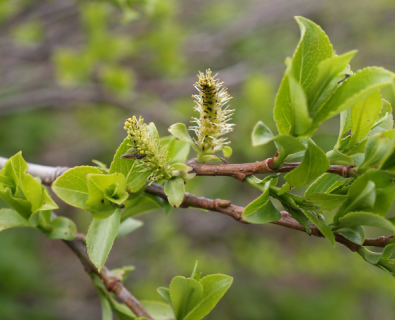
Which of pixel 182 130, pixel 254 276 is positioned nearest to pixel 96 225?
pixel 182 130

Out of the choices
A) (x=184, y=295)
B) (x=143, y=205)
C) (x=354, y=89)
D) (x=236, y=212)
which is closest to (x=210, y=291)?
(x=184, y=295)

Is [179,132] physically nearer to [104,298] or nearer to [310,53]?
[310,53]

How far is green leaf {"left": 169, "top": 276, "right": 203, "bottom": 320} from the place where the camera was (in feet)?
2.29

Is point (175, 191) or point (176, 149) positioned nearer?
point (175, 191)

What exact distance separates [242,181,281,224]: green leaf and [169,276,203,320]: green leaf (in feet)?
0.62

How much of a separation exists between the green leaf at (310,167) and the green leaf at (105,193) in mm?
340

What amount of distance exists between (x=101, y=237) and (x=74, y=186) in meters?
0.12

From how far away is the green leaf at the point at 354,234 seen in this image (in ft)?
2.10

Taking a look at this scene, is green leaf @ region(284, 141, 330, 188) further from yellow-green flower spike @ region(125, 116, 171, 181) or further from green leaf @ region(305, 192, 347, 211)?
yellow-green flower spike @ region(125, 116, 171, 181)

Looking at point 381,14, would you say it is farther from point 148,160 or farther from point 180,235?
point 148,160

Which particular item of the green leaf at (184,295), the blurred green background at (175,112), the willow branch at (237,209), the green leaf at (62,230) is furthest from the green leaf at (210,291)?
the blurred green background at (175,112)

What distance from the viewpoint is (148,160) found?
693mm

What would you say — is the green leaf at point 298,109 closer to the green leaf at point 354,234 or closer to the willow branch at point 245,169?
the willow branch at point 245,169

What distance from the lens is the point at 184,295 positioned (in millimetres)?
720
